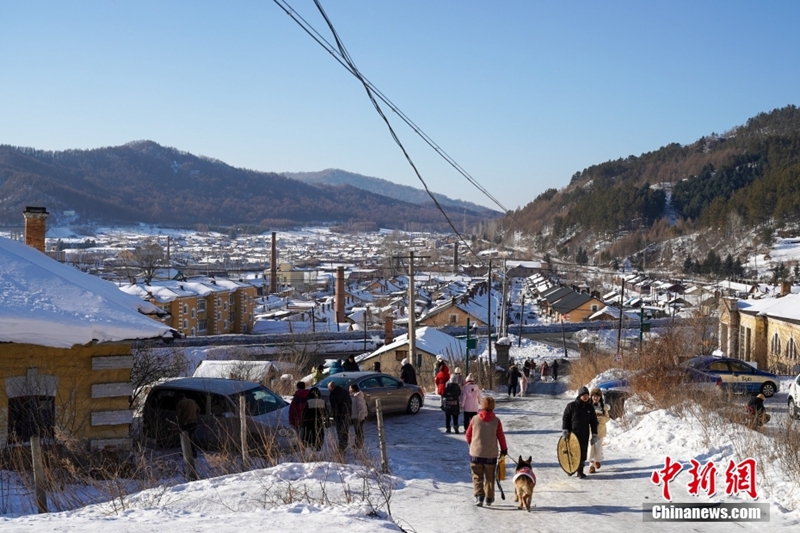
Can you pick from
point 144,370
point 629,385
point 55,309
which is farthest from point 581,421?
point 144,370

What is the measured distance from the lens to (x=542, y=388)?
102 feet

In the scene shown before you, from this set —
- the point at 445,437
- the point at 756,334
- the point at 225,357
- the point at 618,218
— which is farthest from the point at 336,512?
the point at 618,218

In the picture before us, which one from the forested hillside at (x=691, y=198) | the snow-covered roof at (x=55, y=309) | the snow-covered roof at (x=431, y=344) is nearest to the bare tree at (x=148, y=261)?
the snow-covered roof at (x=431, y=344)

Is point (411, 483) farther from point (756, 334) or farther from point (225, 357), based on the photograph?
point (225, 357)

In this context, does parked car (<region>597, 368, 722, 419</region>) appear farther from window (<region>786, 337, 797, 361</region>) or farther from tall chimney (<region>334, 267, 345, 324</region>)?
tall chimney (<region>334, 267, 345, 324</region>)

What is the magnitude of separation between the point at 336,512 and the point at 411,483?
10.3 feet

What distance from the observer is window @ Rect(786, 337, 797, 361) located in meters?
31.4

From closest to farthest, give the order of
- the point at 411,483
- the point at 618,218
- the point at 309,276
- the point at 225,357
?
1. the point at 411,483
2. the point at 225,357
3. the point at 309,276
4. the point at 618,218

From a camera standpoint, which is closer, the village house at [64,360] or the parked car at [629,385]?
the village house at [64,360]

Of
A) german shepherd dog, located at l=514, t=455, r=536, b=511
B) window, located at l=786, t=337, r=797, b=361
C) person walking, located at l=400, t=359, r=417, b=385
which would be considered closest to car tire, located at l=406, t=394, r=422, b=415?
person walking, located at l=400, t=359, r=417, b=385

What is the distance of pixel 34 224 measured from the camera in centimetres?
1778

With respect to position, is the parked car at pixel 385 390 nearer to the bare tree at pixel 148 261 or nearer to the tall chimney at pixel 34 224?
the tall chimney at pixel 34 224

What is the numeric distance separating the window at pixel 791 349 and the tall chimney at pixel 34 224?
1134 inches

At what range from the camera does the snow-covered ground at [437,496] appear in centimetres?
684
